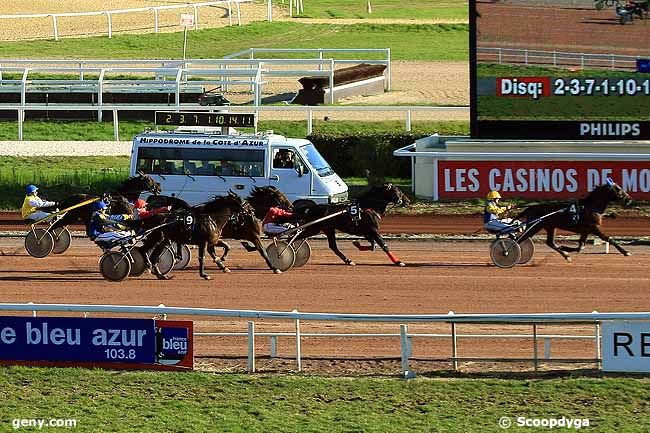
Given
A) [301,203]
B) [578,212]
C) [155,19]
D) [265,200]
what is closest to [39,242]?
[265,200]

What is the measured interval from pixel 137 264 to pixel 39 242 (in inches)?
85.5

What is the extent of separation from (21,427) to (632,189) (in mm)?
14382

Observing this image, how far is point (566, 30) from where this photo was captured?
22062mm

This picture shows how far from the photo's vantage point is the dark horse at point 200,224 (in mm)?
18281

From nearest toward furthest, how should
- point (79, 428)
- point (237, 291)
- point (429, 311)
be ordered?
point (79, 428) → point (429, 311) → point (237, 291)

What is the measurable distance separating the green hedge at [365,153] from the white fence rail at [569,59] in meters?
4.26

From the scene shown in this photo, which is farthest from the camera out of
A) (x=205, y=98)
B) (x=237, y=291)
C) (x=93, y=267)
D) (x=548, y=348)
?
(x=205, y=98)

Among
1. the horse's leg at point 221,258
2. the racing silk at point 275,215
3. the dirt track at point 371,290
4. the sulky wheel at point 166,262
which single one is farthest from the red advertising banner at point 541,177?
the sulky wheel at point 166,262

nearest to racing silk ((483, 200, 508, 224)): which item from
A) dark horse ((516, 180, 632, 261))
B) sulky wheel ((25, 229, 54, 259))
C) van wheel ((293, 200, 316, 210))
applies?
dark horse ((516, 180, 632, 261))

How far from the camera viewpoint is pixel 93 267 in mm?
20016

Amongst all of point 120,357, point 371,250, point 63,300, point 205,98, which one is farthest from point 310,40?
point 120,357

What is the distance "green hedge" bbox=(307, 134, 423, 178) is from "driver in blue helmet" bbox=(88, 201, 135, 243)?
8342 mm

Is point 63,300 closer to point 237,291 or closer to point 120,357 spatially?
point 237,291

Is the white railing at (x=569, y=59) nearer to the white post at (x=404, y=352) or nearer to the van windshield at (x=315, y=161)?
the van windshield at (x=315, y=161)
